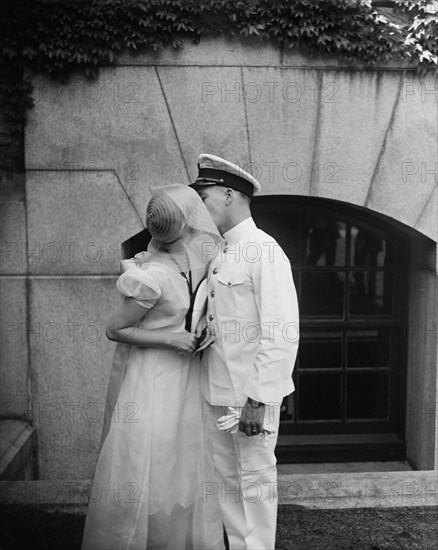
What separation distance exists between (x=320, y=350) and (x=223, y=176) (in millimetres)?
2735

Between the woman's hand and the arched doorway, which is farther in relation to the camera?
the arched doorway

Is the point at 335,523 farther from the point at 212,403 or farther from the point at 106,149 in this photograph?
the point at 106,149

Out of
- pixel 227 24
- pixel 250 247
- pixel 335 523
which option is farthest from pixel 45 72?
pixel 335 523

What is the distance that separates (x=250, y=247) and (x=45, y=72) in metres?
2.56

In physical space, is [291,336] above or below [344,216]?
below

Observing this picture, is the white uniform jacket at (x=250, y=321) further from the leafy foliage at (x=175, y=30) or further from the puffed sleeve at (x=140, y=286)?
the leafy foliage at (x=175, y=30)

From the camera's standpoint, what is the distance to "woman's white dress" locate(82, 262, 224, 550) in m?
3.21

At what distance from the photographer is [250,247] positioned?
3.37 m

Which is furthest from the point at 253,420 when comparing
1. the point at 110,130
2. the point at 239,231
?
the point at 110,130

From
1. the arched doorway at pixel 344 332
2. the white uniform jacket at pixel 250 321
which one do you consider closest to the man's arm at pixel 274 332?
the white uniform jacket at pixel 250 321

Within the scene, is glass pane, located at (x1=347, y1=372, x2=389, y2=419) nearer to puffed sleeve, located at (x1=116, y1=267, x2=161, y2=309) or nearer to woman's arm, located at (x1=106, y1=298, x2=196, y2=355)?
woman's arm, located at (x1=106, y1=298, x2=196, y2=355)

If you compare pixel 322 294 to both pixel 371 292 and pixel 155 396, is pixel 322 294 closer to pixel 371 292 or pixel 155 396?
pixel 371 292

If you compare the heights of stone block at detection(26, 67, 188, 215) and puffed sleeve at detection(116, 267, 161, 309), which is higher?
stone block at detection(26, 67, 188, 215)

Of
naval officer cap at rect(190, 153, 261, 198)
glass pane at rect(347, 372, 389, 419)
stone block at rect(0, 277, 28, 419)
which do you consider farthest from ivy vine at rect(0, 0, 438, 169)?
glass pane at rect(347, 372, 389, 419)
